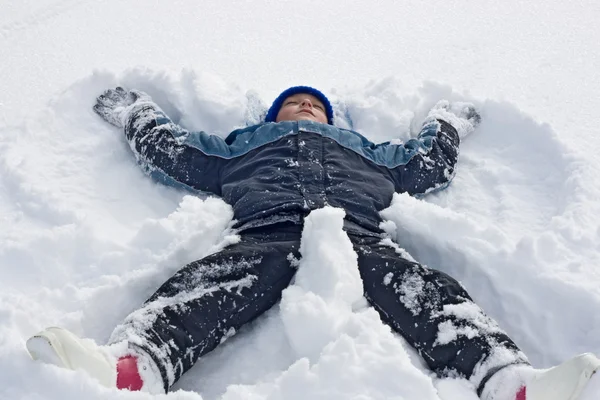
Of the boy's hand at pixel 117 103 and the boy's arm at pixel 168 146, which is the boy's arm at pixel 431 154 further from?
the boy's hand at pixel 117 103

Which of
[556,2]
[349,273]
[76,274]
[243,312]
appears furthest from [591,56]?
[76,274]

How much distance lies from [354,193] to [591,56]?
178cm

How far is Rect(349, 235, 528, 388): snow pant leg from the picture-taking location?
1422mm

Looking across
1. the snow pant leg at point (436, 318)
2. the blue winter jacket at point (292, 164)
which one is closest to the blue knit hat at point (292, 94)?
the blue winter jacket at point (292, 164)

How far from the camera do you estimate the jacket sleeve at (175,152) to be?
214cm

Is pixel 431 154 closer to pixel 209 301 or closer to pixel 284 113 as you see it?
pixel 284 113

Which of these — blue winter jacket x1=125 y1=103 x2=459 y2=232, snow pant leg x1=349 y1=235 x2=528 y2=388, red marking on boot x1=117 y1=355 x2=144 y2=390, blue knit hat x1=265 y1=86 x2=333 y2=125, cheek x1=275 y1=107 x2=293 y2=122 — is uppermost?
blue knit hat x1=265 y1=86 x2=333 y2=125

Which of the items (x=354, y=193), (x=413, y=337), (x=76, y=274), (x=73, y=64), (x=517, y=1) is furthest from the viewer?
(x=517, y=1)

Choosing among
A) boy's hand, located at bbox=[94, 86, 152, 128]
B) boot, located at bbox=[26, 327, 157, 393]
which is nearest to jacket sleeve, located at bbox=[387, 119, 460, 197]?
boy's hand, located at bbox=[94, 86, 152, 128]

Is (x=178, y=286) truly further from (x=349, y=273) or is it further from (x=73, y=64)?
(x=73, y=64)

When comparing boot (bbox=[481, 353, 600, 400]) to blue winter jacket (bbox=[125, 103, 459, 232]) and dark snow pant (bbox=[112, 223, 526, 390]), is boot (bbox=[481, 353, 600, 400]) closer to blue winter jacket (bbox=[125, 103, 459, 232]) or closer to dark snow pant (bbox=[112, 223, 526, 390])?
dark snow pant (bbox=[112, 223, 526, 390])

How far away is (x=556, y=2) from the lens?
3.57 m

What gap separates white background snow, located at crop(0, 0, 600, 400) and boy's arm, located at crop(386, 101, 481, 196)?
8cm

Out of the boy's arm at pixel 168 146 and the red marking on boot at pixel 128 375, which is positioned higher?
the boy's arm at pixel 168 146
